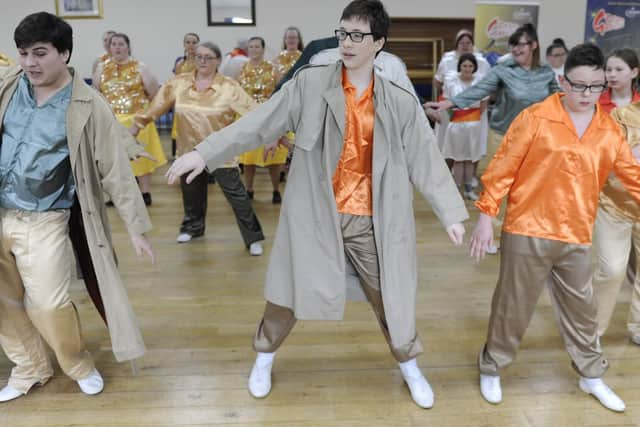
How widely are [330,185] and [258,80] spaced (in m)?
3.91

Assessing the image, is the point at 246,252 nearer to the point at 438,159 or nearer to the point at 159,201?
the point at 159,201

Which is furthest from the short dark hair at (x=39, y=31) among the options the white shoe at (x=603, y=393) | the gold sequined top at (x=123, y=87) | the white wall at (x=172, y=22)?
the white wall at (x=172, y=22)

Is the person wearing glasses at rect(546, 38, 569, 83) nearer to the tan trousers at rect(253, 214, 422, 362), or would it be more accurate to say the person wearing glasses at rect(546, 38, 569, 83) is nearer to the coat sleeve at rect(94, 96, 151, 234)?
the tan trousers at rect(253, 214, 422, 362)

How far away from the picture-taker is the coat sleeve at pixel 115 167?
210cm

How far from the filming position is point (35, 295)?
2143mm

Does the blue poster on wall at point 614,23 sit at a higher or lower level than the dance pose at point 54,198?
higher

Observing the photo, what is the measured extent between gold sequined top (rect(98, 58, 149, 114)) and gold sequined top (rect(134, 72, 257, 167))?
0.93 meters

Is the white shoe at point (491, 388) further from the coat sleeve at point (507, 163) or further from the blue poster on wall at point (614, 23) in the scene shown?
the blue poster on wall at point (614, 23)

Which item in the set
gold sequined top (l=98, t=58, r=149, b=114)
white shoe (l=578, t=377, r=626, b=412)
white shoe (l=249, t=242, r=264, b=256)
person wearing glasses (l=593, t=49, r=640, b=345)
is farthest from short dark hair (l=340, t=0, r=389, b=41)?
gold sequined top (l=98, t=58, r=149, b=114)

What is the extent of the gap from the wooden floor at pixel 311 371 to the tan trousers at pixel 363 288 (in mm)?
217

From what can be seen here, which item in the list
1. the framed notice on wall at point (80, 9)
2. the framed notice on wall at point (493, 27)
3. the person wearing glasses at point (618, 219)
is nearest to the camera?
the person wearing glasses at point (618, 219)

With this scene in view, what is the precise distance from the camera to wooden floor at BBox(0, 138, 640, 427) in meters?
2.21

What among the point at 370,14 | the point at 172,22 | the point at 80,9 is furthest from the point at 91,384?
the point at 80,9

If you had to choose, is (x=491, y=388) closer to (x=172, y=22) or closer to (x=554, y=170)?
(x=554, y=170)
